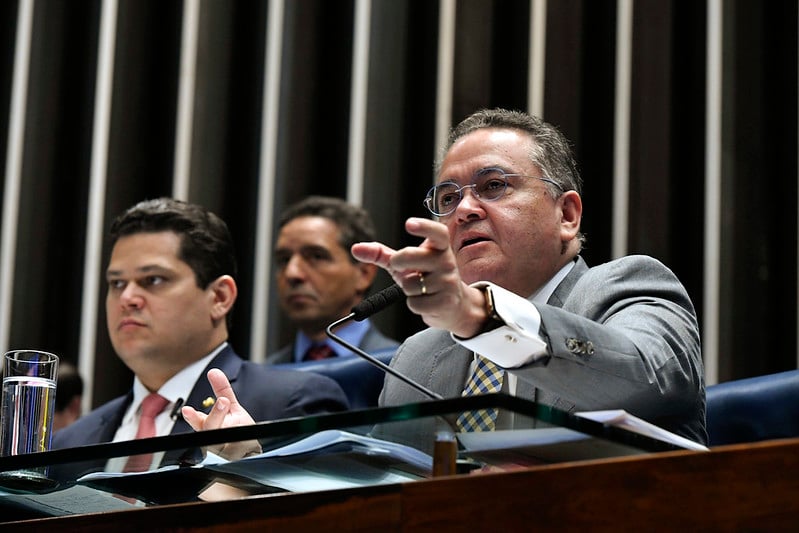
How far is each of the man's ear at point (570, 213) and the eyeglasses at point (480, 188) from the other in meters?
0.03

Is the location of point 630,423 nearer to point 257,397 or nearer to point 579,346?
point 579,346

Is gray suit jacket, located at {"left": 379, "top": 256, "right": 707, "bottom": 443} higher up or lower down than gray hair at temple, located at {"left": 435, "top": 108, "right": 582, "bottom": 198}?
lower down

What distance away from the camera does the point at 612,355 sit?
1272 mm

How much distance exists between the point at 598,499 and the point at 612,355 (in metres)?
0.41

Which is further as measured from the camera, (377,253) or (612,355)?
(612,355)

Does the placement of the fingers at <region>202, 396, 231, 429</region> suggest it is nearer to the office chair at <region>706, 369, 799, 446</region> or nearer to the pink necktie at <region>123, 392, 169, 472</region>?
the office chair at <region>706, 369, 799, 446</region>

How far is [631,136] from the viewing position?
3500 millimetres

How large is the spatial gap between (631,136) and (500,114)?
63.2 inches

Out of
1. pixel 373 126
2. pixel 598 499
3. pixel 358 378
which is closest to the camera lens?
pixel 598 499

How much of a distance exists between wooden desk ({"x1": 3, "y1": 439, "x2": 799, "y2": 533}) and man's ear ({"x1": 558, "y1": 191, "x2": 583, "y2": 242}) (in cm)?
104

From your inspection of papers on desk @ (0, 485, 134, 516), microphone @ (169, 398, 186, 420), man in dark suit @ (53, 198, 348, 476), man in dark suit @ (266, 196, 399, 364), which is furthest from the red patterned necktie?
papers on desk @ (0, 485, 134, 516)

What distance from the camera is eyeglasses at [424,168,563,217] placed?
1.87 m

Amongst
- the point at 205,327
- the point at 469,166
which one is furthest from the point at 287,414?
the point at 469,166

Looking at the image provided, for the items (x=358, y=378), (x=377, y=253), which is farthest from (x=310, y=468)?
(x=358, y=378)
